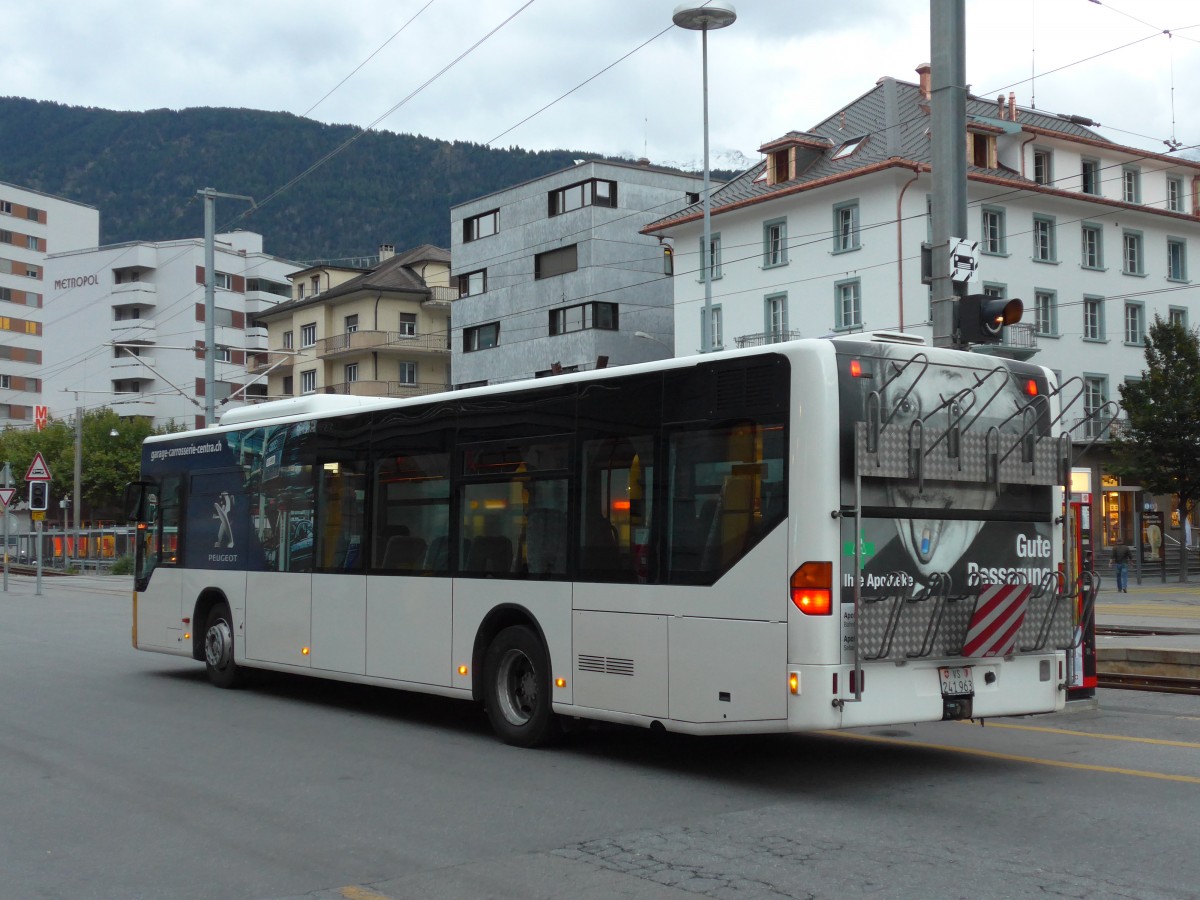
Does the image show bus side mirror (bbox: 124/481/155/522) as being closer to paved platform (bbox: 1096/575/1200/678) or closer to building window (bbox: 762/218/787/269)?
paved platform (bbox: 1096/575/1200/678)

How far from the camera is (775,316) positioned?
52000 mm

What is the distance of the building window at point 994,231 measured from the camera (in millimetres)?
51062

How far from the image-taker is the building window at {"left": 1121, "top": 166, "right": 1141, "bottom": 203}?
56219 mm

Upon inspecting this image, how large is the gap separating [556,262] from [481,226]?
21.1 feet

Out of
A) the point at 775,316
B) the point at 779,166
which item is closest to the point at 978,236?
the point at 779,166

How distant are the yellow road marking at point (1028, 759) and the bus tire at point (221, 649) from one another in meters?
6.66

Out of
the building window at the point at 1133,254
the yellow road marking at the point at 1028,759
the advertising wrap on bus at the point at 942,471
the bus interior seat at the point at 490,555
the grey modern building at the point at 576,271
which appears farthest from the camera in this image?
the grey modern building at the point at 576,271

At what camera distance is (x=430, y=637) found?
11.6 meters

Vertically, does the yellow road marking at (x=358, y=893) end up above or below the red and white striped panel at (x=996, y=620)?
below

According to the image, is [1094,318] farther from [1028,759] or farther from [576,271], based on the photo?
[1028,759]

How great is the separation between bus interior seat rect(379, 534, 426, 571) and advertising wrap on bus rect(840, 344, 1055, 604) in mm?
4506

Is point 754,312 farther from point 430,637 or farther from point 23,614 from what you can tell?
point 430,637

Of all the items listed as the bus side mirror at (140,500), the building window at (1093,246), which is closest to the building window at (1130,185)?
the building window at (1093,246)

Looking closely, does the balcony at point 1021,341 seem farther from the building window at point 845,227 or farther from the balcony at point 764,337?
the balcony at point 764,337
